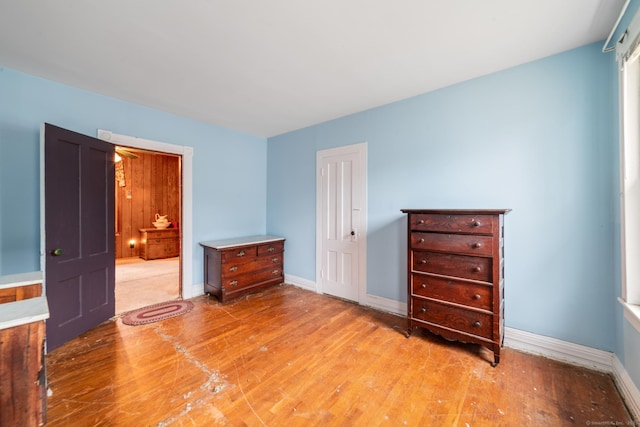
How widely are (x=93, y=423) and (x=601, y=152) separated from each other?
12.8 feet

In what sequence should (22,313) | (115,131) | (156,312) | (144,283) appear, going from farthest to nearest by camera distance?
(144,283) → (156,312) → (115,131) → (22,313)

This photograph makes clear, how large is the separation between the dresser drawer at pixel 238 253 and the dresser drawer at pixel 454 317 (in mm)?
2343

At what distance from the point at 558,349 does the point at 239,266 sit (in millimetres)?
3486

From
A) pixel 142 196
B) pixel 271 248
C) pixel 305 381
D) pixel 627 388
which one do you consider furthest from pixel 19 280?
pixel 142 196

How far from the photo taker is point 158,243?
6.59 metres

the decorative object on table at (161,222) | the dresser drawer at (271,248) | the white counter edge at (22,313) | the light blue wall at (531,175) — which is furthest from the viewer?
the decorative object on table at (161,222)

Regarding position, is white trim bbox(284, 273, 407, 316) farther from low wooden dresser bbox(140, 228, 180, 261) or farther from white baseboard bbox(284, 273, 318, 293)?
low wooden dresser bbox(140, 228, 180, 261)

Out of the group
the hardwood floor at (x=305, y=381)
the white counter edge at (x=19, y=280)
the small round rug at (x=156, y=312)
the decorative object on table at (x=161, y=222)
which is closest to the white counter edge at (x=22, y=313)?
the white counter edge at (x=19, y=280)

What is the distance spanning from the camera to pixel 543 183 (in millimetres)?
2184

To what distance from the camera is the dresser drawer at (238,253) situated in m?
3.45

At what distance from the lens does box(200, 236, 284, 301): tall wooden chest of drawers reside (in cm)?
345

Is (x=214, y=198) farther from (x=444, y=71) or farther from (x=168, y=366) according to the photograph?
(x=444, y=71)

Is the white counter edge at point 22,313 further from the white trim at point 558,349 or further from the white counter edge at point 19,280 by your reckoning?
the white trim at point 558,349

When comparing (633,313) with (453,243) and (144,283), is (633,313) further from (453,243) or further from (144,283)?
(144,283)
